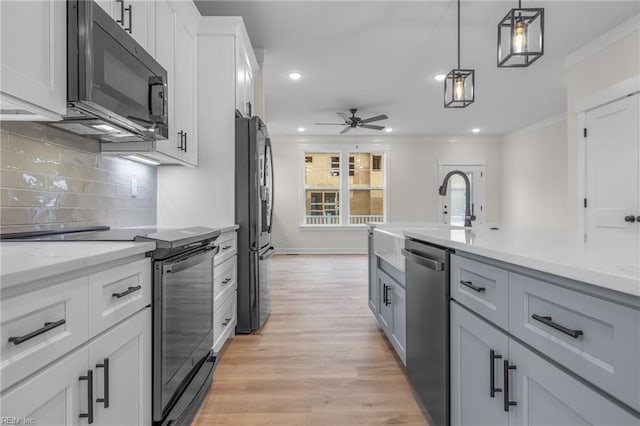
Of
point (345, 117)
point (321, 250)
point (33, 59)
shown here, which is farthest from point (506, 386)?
point (321, 250)

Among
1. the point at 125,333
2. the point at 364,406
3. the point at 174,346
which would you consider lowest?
the point at 364,406

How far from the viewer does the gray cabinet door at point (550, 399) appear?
66 centimetres

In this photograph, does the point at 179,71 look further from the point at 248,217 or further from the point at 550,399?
the point at 550,399

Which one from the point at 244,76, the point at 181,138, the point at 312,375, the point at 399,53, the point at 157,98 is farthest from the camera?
the point at 399,53

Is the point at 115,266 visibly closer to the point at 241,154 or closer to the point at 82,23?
the point at 82,23

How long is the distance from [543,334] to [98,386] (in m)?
1.18

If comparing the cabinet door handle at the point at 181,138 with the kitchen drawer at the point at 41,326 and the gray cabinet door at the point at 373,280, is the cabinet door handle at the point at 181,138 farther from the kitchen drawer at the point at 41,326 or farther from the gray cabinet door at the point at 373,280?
the gray cabinet door at the point at 373,280

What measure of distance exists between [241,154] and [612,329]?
2515 millimetres

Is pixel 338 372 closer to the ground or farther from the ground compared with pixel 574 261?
closer to the ground

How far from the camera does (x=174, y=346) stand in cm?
145

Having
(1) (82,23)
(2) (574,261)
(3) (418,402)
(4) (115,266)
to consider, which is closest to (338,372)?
(3) (418,402)

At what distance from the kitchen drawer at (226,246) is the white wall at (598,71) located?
3.94 metres

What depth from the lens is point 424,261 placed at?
1.52m

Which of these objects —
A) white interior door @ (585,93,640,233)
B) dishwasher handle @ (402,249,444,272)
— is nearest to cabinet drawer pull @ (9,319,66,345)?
dishwasher handle @ (402,249,444,272)
